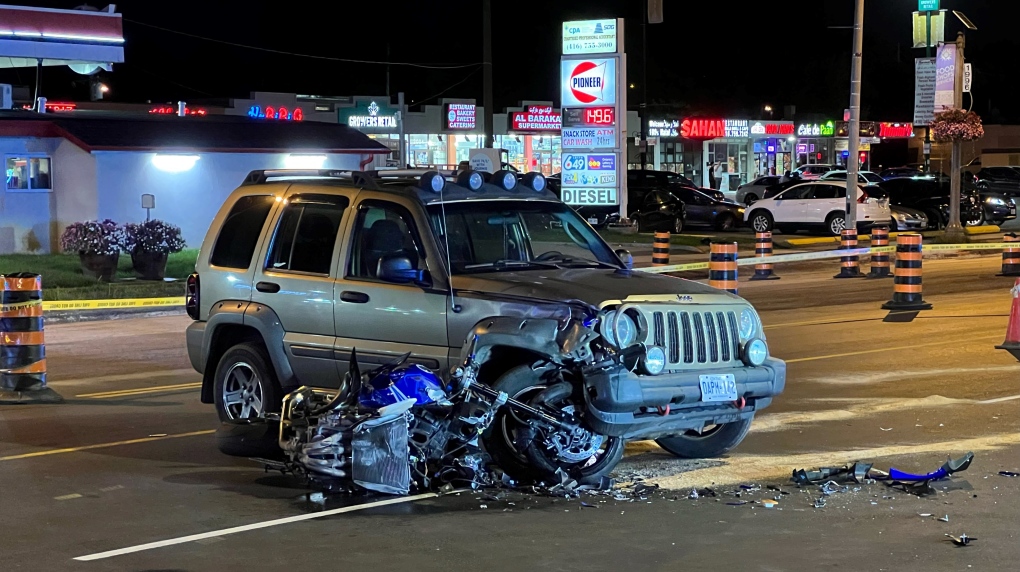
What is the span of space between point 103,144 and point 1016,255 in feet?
64.5

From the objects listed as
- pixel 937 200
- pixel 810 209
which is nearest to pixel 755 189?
pixel 937 200

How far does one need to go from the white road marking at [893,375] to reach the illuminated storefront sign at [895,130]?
221 ft

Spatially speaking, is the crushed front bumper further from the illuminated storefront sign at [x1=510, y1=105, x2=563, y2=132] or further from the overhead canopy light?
the illuminated storefront sign at [x1=510, y1=105, x2=563, y2=132]

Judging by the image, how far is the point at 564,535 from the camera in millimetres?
6762

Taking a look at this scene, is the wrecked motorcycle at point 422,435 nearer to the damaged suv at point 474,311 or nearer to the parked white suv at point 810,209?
the damaged suv at point 474,311

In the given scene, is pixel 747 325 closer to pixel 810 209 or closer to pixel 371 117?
pixel 810 209

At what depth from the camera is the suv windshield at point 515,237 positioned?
8477 mm

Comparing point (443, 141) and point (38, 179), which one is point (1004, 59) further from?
point (38, 179)

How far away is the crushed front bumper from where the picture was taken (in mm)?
7414

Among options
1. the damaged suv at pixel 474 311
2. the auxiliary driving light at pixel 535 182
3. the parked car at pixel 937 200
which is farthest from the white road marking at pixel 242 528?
the parked car at pixel 937 200

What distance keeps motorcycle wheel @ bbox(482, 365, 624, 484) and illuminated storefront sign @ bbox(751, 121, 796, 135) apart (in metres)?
62.5

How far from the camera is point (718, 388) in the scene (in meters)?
7.78

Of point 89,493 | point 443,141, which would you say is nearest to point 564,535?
point 89,493

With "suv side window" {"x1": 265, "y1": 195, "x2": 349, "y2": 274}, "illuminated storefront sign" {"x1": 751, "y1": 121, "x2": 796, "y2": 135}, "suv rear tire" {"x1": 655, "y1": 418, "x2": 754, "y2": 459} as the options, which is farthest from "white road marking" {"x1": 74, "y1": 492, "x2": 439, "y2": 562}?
"illuminated storefront sign" {"x1": 751, "y1": 121, "x2": 796, "y2": 135}
